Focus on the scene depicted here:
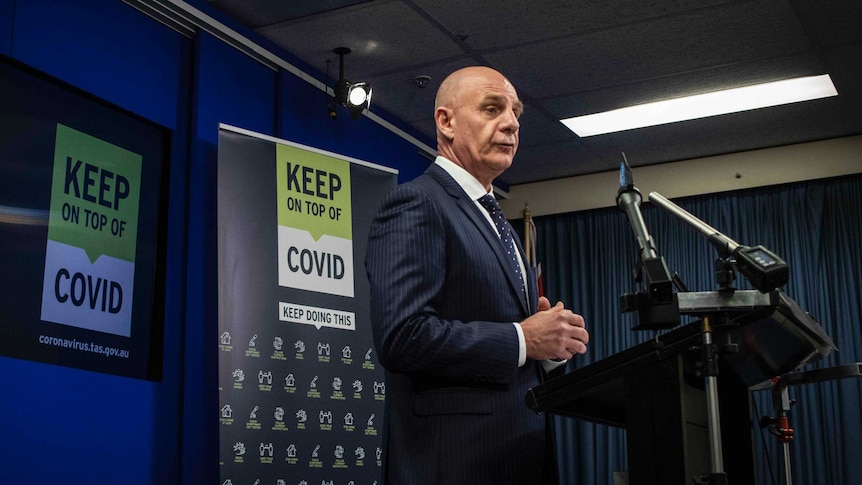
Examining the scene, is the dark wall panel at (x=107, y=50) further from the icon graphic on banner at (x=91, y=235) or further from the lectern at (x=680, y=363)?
the lectern at (x=680, y=363)

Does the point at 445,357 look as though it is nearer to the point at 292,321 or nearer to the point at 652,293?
the point at 652,293

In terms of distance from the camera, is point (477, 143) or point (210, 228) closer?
point (477, 143)

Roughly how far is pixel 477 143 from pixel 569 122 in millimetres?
4729

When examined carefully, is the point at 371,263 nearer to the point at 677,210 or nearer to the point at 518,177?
the point at 677,210

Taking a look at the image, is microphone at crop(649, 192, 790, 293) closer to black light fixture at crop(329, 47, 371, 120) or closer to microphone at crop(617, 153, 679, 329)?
microphone at crop(617, 153, 679, 329)

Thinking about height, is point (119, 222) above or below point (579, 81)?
below

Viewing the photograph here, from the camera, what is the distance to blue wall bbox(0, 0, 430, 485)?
3.72 meters

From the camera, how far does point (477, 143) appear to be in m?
1.98

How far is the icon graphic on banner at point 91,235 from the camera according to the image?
3846mm

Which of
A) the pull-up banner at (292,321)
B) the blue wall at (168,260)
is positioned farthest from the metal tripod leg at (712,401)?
the pull-up banner at (292,321)

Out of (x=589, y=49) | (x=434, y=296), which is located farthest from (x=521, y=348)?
(x=589, y=49)

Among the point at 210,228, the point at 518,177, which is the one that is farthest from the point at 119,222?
the point at 518,177

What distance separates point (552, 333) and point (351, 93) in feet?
12.2

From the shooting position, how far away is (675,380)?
4.89 feet
